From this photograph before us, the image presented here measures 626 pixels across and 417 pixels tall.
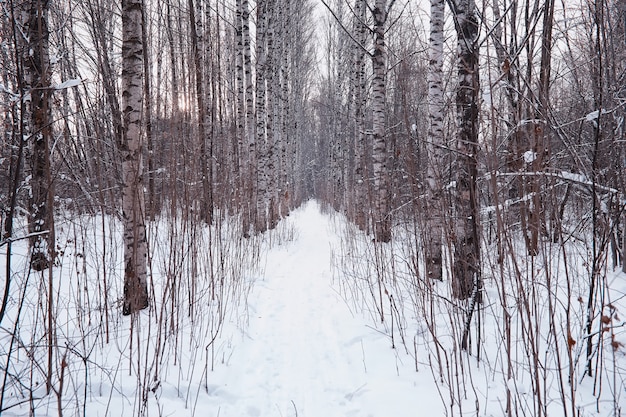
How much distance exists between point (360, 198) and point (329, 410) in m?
7.01

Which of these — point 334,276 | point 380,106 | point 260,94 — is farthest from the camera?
point 260,94

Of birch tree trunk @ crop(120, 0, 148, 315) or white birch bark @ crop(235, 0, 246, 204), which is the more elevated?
white birch bark @ crop(235, 0, 246, 204)

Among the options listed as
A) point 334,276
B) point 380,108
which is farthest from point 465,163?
point 380,108

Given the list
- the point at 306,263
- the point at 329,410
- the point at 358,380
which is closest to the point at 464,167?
the point at 358,380

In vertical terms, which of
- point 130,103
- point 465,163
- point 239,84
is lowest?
point 465,163

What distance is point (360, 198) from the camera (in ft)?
28.6

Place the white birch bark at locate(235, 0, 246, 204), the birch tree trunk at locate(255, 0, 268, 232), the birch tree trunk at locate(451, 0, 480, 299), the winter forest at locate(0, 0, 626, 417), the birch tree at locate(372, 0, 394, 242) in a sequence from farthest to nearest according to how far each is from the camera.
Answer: the birch tree trunk at locate(255, 0, 268, 232), the white birch bark at locate(235, 0, 246, 204), the birch tree at locate(372, 0, 394, 242), the birch tree trunk at locate(451, 0, 480, 299), the winter forest at locate(0, 0, 626, 417)

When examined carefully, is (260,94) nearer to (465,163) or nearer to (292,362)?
(465,163)

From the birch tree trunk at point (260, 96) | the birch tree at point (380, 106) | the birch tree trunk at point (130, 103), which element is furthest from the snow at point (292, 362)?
the birch tree trunk at point (260, 96)

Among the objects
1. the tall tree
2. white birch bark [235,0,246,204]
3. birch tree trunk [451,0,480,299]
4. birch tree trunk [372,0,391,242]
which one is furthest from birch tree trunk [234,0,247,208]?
birch tree trunk [451,0,480,299]

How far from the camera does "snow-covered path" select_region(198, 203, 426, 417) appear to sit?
198cm

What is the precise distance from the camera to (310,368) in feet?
7.97

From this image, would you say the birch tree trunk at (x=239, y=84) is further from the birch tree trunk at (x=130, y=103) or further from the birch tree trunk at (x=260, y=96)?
the birch tree trunk at (x=130, y=103)

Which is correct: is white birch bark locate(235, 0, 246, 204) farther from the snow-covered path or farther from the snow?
the snow
